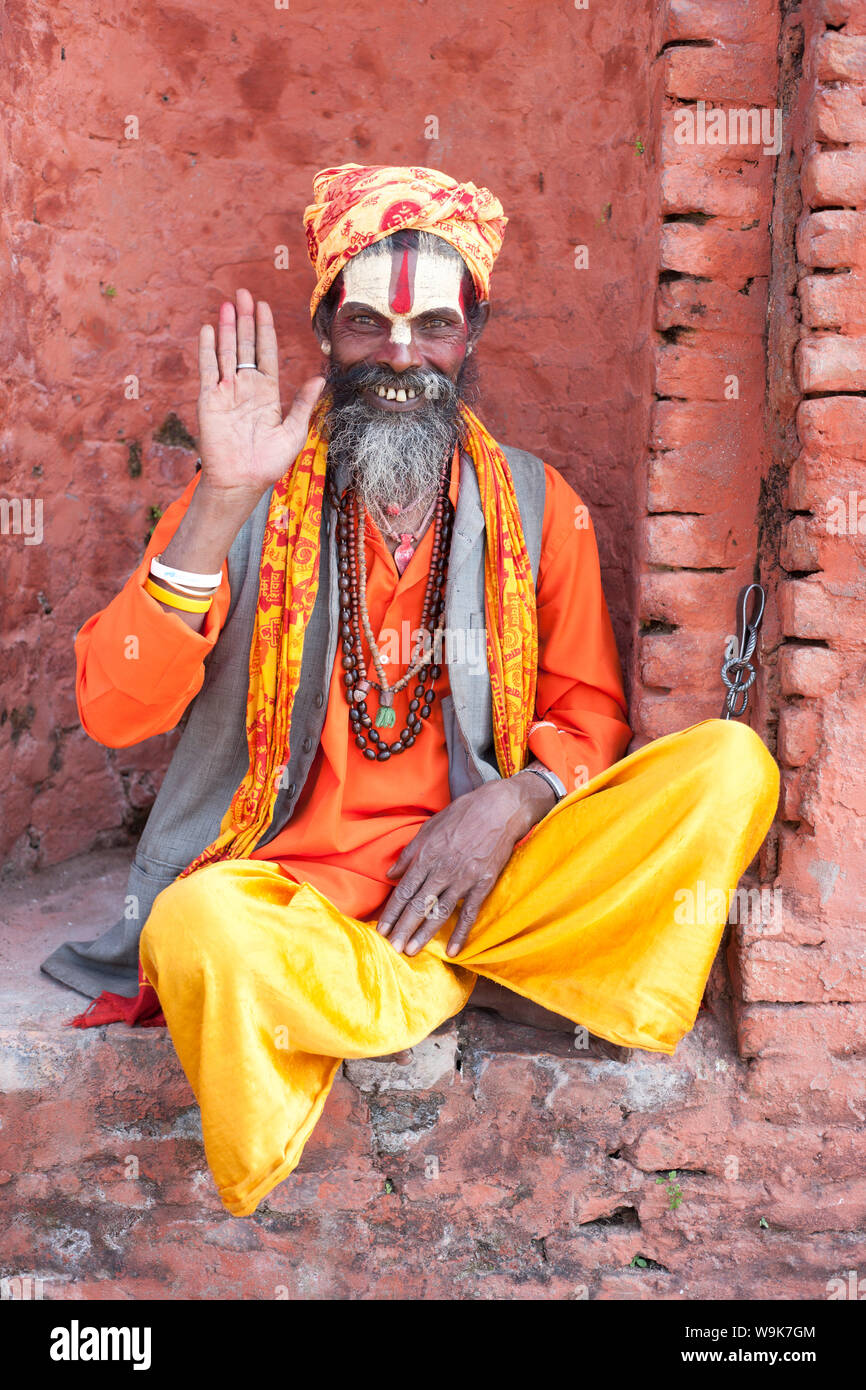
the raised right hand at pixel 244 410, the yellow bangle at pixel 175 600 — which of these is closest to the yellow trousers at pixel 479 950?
the yellow bangle at pixel 175 600

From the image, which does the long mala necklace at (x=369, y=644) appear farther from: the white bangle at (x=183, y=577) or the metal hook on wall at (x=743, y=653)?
the metal hook on wall at (x=743, y=653)

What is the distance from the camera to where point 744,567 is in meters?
2.74

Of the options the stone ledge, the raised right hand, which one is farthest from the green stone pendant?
the stone ledge

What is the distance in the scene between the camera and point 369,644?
8.82ft

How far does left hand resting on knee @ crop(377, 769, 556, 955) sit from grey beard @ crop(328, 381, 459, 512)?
0.68m

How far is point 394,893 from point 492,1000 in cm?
38

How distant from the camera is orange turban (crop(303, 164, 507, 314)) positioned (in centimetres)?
271

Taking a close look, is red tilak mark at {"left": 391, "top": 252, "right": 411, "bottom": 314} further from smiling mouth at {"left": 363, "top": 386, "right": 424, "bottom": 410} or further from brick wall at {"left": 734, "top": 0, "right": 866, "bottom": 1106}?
brick wall at {"left": 734, "top": 0, "right": 866, "bottom": 1106}

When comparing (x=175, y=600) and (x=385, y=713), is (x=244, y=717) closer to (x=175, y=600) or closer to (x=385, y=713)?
(x=385, y=713)

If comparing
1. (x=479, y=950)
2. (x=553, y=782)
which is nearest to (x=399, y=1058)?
(x=479, y=950)

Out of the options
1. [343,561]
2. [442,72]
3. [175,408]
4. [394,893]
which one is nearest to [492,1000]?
[394,893]

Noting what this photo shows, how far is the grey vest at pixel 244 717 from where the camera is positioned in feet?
8.80

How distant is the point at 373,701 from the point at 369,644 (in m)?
0.12

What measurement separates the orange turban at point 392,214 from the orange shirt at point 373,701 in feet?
1.75
